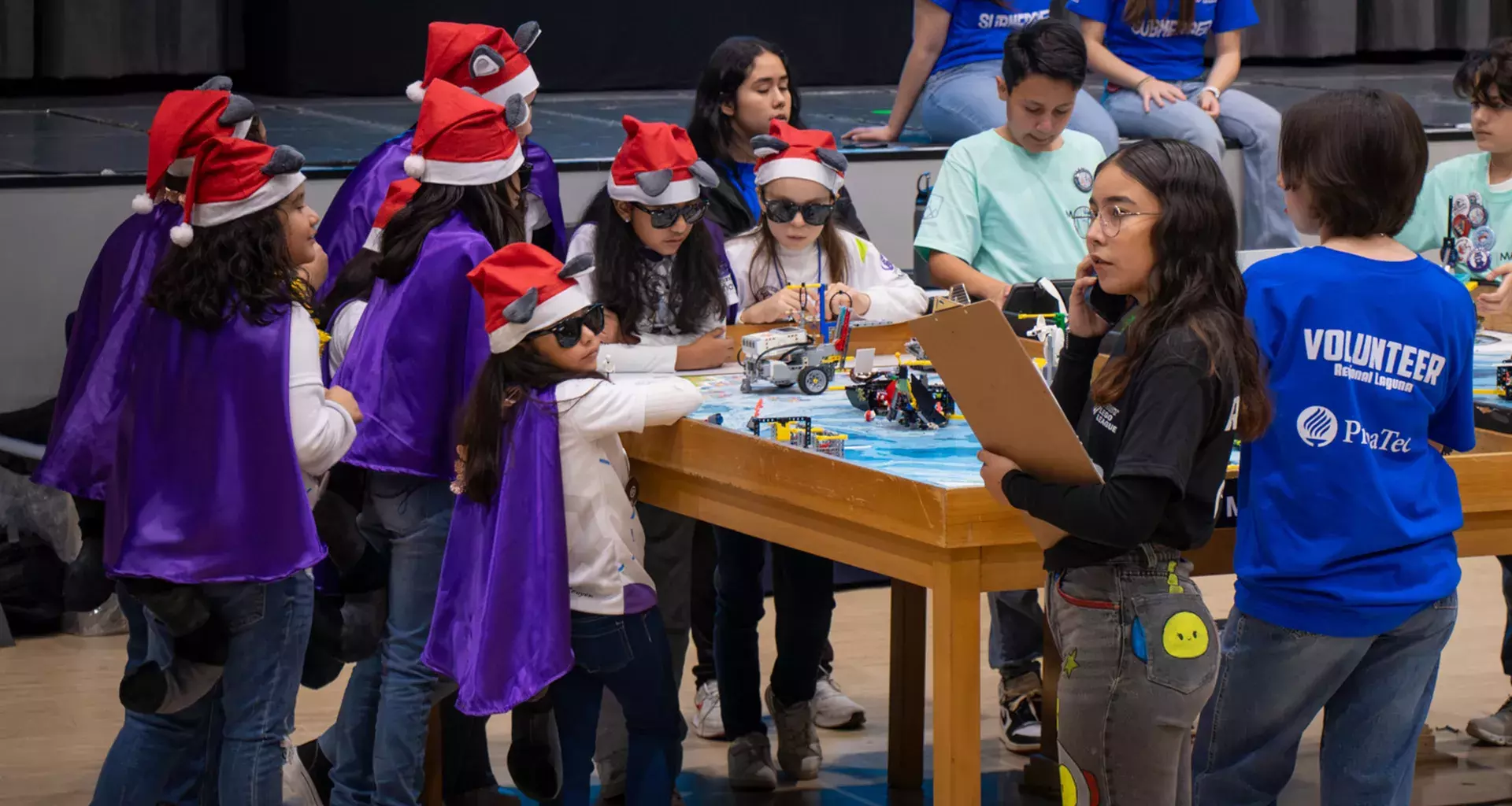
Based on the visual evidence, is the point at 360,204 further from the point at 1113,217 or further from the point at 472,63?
the point at 1113,217

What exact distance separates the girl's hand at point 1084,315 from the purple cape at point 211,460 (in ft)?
4.10

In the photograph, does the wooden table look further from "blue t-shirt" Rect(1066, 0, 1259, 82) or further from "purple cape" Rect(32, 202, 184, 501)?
"blue t-shirt" Rect(1066, 0, 1259, 82)

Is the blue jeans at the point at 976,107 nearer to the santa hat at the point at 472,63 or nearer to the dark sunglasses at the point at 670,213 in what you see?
the santa hat at the point at 472,63

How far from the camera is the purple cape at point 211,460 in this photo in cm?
294

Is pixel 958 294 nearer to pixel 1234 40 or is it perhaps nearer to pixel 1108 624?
pixel 1108 624

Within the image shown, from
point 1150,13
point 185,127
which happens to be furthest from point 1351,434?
point 1150,13

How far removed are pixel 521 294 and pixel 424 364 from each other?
12.4 inches

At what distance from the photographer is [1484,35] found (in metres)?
10.1

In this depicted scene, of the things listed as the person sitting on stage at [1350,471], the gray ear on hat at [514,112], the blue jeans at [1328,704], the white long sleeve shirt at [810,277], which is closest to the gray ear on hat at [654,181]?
the gray ear on hat at [514,112]

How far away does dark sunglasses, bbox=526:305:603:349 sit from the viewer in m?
3.01

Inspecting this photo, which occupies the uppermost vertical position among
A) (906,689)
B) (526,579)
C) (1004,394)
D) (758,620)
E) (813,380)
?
(1004,394)

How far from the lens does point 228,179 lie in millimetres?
3023

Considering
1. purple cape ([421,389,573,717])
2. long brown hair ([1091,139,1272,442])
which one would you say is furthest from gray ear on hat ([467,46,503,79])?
long brown hair ([1091,139,1272,442])

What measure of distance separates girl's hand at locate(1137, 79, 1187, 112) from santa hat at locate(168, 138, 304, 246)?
322cm
